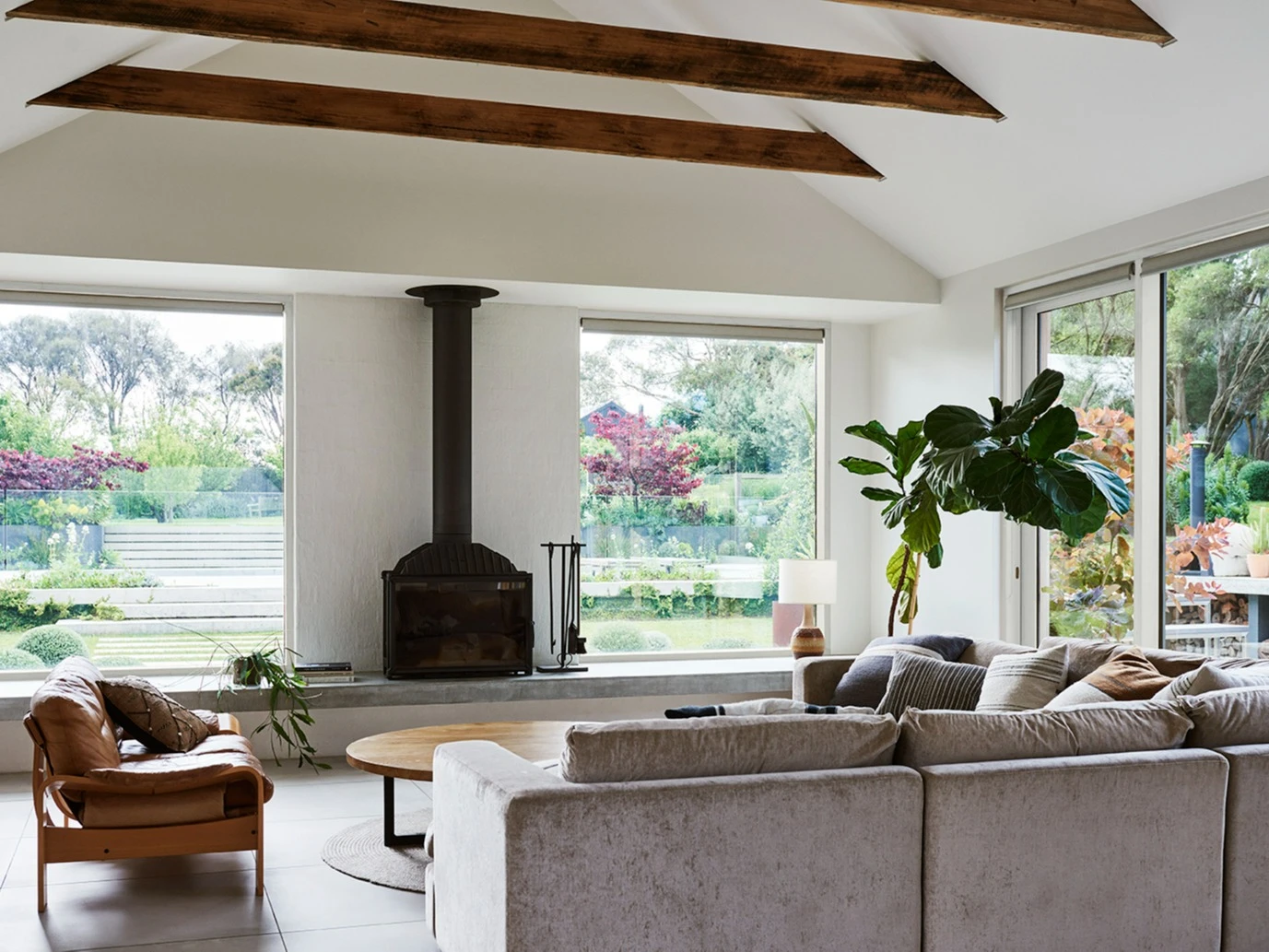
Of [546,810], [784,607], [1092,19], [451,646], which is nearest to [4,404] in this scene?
[451,646]

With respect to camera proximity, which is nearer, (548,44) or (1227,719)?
(1227,719)

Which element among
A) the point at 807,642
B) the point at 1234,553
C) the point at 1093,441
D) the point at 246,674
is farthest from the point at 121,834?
the point at 1093,441

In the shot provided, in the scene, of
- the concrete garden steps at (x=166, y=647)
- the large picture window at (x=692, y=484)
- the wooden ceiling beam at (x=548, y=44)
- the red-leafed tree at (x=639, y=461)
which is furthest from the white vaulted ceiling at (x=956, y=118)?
the concrete garden steps at (x=166, y=647)

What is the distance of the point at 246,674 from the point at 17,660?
143 cm

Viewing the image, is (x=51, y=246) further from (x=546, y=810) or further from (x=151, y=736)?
(x=546, y=810)

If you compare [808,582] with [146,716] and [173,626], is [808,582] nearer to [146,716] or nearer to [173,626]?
[173,626]

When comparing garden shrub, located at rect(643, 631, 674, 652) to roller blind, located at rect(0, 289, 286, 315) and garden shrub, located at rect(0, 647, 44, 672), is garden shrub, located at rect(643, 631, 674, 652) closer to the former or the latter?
roller blind, located at rect(0, 289, 286, 315)

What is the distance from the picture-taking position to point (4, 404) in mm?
6793

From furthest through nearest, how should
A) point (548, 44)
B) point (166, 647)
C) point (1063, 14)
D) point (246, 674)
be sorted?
point (166, 647) → point (246, 674) → point (548, 44) → point (1063, 14)

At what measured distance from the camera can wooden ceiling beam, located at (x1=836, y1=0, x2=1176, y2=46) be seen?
4.40 m

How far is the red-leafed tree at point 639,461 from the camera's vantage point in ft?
25.6

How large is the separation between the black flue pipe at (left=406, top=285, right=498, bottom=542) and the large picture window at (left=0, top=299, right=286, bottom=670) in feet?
3.23

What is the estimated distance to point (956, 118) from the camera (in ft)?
18.9

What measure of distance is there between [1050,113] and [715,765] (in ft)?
11.8
